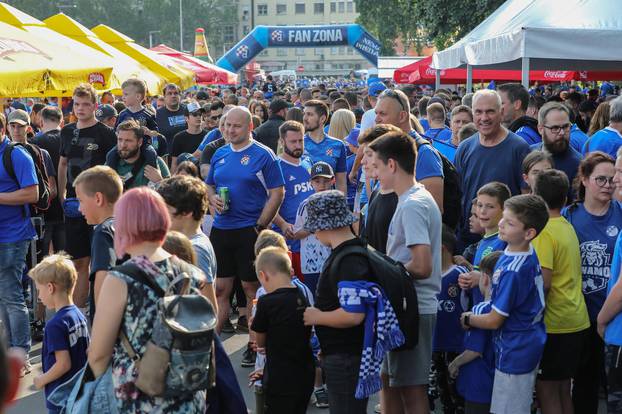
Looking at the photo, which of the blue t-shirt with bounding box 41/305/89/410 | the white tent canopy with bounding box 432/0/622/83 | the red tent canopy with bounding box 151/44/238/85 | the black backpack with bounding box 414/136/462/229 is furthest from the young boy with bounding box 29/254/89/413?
the red tent canopy with bounding box 151/44/238/85

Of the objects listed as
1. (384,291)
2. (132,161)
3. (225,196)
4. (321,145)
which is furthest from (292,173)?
(384,291)

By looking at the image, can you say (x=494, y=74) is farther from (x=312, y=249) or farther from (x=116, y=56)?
(x=312, y=249)

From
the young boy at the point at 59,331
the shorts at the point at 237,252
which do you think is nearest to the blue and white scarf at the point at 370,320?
the young boy at the point at 59,331

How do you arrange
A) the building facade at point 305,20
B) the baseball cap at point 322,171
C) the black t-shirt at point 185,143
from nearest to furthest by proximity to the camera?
the baseball cap at point 322,171, the black t-shirt at point 185,143, the building facade at point 305,20

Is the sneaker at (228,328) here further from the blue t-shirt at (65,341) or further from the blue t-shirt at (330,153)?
the blue t-shirt at (65,341)

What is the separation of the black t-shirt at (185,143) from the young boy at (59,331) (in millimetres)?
6085

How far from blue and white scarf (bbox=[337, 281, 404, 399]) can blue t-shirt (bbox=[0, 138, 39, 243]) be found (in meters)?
3.66

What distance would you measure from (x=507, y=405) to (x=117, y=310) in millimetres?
2327

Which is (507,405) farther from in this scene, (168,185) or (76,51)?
(76,51)

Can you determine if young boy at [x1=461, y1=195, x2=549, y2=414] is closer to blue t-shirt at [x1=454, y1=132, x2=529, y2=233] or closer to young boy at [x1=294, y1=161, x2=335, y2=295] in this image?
blue t-shirt at [x1=454, y1=132, x2=529, y2=233]

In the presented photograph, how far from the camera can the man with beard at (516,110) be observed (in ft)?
25.6

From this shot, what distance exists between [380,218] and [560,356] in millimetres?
1332

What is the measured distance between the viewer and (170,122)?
41.9 feet

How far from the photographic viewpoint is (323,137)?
28.9ft
